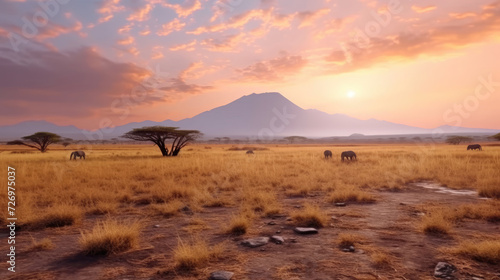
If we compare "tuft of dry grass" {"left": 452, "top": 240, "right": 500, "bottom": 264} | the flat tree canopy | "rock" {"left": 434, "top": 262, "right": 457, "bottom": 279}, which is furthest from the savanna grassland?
the flat tree canopy

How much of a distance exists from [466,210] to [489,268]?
161 inches

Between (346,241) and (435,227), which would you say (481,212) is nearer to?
(435,227)

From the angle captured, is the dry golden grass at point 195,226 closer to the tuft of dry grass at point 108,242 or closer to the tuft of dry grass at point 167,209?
the tuft of dry grass at point 167,209

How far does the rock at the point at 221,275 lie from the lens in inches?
155

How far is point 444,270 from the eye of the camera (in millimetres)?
4098

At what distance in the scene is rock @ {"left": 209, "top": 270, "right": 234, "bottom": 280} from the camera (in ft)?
12.9

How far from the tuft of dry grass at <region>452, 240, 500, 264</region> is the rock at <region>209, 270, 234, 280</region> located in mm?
4289

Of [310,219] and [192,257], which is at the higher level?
→ [192,257]

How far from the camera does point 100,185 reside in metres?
12.5

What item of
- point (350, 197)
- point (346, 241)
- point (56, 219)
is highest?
point (56, 219)

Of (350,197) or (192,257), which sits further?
(350,197)

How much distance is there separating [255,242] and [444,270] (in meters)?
3.34

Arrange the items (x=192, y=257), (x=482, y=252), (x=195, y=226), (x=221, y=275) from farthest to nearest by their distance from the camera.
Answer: (x=195, y=226) → (x=482, y=252) → (x=192, y=257) → (x=221, y=275)

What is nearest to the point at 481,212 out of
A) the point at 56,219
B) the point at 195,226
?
the point at 195,226
